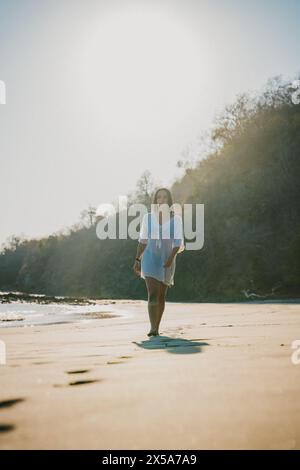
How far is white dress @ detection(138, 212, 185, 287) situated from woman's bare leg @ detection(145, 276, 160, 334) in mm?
110

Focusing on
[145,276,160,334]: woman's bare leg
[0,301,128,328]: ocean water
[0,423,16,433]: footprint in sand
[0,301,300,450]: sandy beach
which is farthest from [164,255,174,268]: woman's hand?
[0,423,16,433]: footprint in sand

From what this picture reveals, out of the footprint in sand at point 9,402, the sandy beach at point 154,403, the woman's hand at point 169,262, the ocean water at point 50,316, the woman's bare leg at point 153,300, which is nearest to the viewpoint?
the sandy beach at point 154,403

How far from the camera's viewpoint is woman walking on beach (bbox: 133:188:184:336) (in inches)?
207

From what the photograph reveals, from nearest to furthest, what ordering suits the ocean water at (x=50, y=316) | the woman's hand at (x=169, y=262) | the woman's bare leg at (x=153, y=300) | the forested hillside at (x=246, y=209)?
the woman's bare leg at (x=153, y=300) → the woman's hand at (x=169, y=262) → the ocean water at (x=50, y=316) → the forested hillside at (x=246, y=209)

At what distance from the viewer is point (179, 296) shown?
117ft

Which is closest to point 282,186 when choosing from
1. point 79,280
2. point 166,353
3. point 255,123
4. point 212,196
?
point 212,196

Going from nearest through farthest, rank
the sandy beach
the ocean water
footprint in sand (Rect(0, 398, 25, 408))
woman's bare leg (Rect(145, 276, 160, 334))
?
the sandy beach
footprint in sand (Rect(0, 398, 25, 408))
woman's bare leg (Rect(145, 276, 160, 334))
the ocean water

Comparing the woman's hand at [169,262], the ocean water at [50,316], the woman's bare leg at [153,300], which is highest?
the woman's hand at [169,262]

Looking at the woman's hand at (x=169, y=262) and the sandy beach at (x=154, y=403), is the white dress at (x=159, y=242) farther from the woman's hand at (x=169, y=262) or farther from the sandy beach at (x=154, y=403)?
the sandy beach at (x=154, y=403)

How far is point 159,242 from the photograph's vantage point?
5.44 meters

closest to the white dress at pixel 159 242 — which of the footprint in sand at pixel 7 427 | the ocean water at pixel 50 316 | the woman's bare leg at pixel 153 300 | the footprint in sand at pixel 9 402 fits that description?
the woman's bare leg at pixel 153 300

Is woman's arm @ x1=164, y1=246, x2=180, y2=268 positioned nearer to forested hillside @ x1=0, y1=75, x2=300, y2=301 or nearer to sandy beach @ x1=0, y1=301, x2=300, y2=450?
sandy beach @ x1=0, y1=301, x2=300, y2=450

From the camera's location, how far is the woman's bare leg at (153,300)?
488cm
